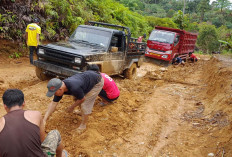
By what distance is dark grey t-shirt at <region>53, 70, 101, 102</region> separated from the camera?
11.8 ft

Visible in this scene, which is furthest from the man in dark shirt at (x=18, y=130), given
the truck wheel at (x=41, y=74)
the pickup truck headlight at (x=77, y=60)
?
the truck wheel at (x=41, y=74)

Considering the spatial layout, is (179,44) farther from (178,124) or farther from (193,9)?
(193,9)

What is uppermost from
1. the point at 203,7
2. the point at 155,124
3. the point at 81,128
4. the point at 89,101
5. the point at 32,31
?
the point at 203,7

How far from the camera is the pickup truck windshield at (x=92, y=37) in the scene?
7.05 metres

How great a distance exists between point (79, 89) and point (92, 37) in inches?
151

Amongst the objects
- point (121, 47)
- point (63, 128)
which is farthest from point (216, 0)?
point (63, 128)

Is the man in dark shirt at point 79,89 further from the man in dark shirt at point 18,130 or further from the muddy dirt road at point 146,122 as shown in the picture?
the man in dark shirt at point 18,130

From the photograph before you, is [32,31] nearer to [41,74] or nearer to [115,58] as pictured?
[41,74]

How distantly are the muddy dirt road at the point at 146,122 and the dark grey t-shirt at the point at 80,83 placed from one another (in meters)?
0.93

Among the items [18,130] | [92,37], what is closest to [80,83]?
[18,130]

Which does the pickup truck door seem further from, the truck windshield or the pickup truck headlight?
the truck windshield

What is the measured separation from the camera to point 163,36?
46.4 ft

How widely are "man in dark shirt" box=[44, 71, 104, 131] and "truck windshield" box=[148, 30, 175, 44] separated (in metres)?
10.3

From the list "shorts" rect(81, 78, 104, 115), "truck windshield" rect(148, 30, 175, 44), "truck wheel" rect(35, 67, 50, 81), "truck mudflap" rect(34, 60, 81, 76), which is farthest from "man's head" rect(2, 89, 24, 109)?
"truck windshield" rect(148, 30, 175, 44)
